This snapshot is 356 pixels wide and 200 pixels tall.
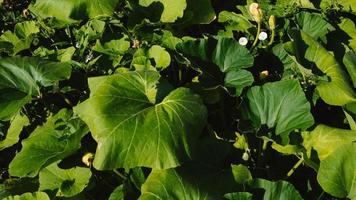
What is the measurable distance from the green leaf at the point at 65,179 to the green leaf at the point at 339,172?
3.10ft

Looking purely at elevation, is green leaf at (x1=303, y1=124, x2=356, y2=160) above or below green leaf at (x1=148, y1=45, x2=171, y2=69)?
below

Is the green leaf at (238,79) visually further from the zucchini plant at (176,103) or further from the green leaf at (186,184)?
the green leaf at (186,184)

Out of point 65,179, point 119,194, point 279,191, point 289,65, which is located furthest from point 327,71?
point 65,179

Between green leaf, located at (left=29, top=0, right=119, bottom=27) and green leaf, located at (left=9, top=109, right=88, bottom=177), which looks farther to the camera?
green leaf, located at (left=29, top=0, right=119, bottom=27)

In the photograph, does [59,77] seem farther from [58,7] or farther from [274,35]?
[274,35]

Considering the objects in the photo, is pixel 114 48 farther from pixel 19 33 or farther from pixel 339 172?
pixel 339 172

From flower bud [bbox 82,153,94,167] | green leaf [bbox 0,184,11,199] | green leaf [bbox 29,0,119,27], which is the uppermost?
green leaf [bbox 29,0,119,27]

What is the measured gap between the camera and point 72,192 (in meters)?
1.98

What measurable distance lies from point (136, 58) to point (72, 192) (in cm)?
71

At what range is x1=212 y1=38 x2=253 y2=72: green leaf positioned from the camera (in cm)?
232

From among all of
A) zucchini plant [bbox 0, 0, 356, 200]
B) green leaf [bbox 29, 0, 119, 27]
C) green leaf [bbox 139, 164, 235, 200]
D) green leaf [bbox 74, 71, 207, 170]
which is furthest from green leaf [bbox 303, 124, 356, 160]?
green leaf [bbox 29, 0, 119, 27]

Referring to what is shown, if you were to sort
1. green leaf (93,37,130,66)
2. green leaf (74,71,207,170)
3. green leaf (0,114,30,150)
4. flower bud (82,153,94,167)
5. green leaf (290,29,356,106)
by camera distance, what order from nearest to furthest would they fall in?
green leaf (74,71,207,170) → flower bud (82,153,94,167) → green leaf (290,29,356,106) → green leaf (0,114,30,150) → green leaf (93,37,130,66)

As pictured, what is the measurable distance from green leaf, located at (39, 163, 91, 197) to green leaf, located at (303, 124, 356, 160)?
95 cm

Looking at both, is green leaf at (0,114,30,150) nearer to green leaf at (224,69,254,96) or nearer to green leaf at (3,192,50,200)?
green leaf at (3,192,50,200)
